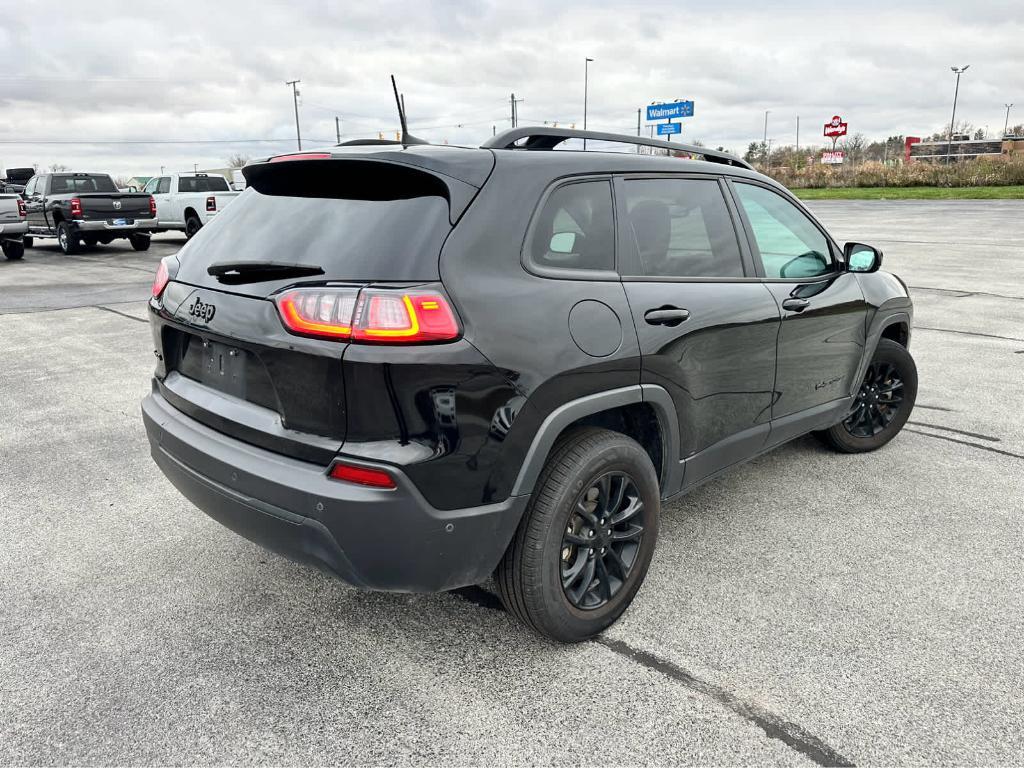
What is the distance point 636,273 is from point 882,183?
52188 millimetres

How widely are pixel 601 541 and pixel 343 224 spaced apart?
4.55 feet

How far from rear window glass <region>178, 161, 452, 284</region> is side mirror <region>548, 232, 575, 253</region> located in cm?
40

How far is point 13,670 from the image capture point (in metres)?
2.62

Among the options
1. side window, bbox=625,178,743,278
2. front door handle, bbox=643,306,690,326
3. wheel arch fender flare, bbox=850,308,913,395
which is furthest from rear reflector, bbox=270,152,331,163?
wheel arch fender flare, bbox=850,308,913,395

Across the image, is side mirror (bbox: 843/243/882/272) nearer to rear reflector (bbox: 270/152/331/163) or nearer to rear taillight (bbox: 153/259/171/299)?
rear reflector (bbox: 270/152/331/163)

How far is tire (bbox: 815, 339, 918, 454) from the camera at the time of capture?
15.1 ft

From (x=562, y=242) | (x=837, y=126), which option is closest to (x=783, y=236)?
(x=562, y=242)

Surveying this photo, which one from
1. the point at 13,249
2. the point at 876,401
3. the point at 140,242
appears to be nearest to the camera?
the point at 876,401

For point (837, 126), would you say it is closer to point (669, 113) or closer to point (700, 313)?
point (669, 113)

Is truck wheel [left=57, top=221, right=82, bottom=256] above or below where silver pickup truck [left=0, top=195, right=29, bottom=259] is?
below

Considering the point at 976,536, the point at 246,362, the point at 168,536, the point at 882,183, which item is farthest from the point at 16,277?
the point at 882,183

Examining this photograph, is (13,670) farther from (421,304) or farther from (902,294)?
(902,294)

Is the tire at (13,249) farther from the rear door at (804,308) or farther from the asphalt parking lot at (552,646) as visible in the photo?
the rear door at (804,308)

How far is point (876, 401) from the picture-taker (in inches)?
185
